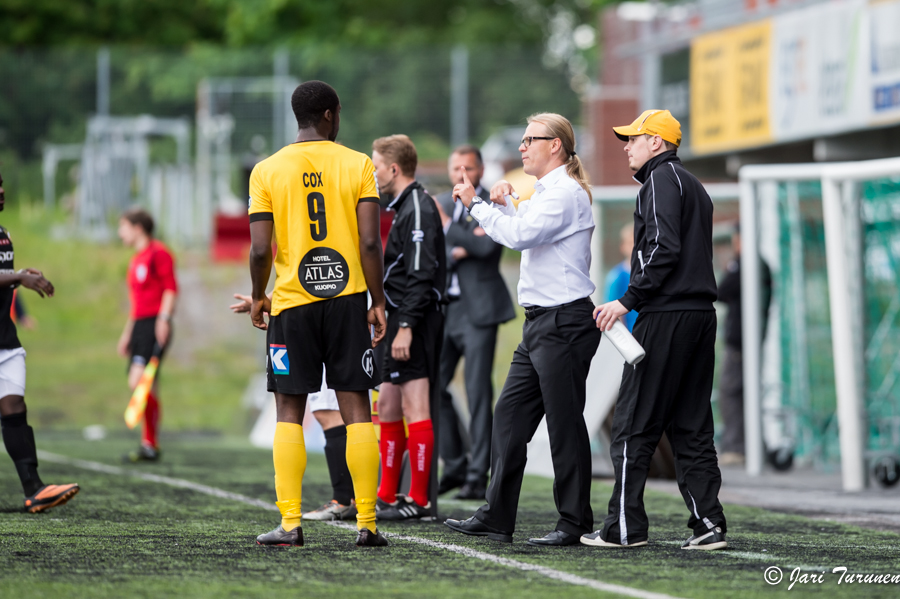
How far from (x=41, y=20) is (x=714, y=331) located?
104ft

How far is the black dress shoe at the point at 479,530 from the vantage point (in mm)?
5957

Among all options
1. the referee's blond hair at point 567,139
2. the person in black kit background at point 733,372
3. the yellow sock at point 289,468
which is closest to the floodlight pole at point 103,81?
the person in black kit background at point 733,372

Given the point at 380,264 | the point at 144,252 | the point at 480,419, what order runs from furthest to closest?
the point at 144,252
the point at 480,419
the point at 380,264

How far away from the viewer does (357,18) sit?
113ft

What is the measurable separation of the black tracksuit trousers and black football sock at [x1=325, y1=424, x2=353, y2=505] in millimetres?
1672

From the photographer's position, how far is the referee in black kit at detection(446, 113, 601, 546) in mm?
5805

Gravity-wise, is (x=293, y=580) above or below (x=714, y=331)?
below

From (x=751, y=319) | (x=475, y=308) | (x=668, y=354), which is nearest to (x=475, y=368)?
(x=475, y=308)

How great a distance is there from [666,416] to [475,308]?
2347 millimetres

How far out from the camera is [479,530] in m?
6.05

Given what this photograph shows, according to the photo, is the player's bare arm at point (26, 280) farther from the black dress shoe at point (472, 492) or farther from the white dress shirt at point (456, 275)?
the black dress shoe at point (472, 492)

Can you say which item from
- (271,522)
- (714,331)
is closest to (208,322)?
(271,522)

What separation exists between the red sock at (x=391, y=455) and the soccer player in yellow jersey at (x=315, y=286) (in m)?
1.24

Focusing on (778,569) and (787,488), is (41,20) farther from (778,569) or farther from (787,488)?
(778,569)
